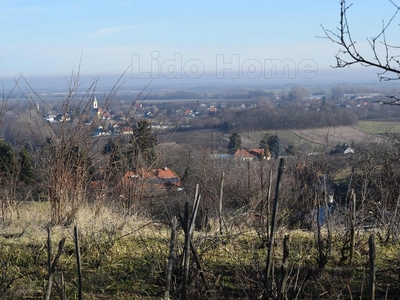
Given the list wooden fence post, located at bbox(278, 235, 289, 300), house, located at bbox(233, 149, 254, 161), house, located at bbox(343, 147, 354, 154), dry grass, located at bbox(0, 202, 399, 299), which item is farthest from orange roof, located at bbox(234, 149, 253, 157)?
wooden fence post, located at bbox(278, 235, 289, 300)

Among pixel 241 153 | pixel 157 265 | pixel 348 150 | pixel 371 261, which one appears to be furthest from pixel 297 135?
pixel 371 261

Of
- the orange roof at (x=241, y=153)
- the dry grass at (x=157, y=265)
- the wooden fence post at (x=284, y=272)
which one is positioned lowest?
the orange roof at (x=241, y=153)

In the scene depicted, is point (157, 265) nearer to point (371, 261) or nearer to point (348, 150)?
point (371, 261)

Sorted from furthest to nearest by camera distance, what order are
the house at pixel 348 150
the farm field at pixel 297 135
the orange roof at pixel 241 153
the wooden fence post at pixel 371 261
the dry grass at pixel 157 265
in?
the farm field at pixel 297 135 < the house at pixel 348 150 < the orange roof at pixel 241 153 < the dry grass at pixel 157 265 < the wooden fence post at pixel 371 261

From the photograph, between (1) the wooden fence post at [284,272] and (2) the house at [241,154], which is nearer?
(1) the wooden fence post at [284,272]

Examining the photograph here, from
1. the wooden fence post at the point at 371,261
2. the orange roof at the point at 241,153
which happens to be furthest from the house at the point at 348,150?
the wooden fence post at the point at 371,261

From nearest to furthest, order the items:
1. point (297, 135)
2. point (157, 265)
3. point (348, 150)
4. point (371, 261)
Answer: point (371, 261) → point (157, 265) → point (348, 150) → point (297, 135)

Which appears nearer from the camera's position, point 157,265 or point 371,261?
point 371,261

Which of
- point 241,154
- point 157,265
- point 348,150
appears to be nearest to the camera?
point 157,265

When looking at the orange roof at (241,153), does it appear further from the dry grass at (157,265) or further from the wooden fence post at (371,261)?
the wooden fence post at (371,261)

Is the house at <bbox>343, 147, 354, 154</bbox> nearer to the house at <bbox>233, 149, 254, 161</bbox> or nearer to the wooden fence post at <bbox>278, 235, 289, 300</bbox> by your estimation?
the house at <bbox>233, 149, 254, 161</bbox>

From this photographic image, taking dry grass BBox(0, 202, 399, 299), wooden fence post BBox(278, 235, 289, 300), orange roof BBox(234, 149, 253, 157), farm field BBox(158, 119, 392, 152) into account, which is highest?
wooden fence post BBox(278, 235, 289, 300)

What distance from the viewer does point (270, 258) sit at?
3006mm

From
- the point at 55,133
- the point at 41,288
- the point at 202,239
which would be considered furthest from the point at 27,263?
the point at 55,133
